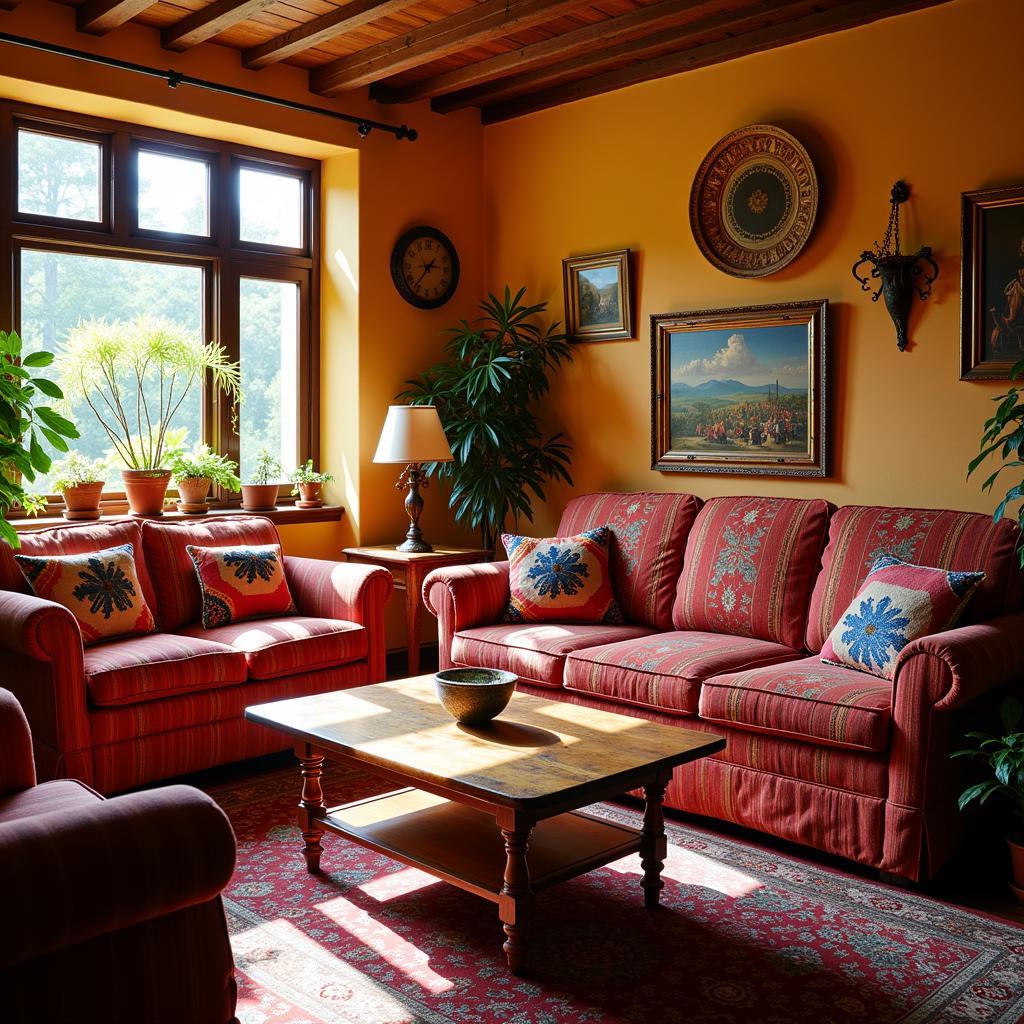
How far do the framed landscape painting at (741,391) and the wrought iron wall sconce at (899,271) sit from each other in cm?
29

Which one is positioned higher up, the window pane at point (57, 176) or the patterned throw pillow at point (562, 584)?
the window pane at point (57, 176)

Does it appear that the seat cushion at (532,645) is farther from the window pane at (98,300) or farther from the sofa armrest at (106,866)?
the sofa armrest at (106,866)

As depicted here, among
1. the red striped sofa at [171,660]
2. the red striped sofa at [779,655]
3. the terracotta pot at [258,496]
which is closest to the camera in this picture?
the red striped sofa at [779,655]

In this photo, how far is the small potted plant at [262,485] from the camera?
16.5 feet

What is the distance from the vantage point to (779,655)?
12.4ft

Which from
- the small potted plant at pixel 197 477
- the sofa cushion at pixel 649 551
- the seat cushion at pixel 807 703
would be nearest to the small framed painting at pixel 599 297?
Answer: the sofa cushion at pixel 649 551

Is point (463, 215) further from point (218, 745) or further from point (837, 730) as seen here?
point (837, 730)

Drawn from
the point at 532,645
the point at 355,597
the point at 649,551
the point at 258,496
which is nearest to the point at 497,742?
the point at 532,645

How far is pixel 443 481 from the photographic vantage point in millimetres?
5617

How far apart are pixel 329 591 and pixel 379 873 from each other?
1.53 metres

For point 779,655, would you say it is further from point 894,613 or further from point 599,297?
point 599,297

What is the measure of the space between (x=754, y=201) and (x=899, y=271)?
769mm

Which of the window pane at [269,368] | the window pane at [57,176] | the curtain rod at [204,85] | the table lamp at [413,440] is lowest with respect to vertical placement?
the table lamp at [413,440]

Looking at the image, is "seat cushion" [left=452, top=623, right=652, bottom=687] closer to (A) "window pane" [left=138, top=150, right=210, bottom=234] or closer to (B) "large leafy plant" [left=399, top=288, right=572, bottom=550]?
(B) "large leafy plant" [left=399, top=288, right=572, bottom=550]
